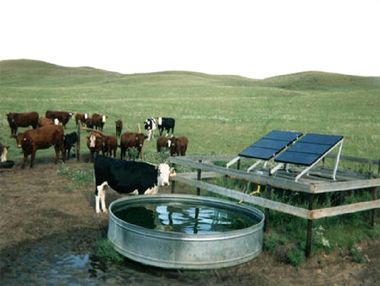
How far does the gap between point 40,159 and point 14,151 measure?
2.21 m

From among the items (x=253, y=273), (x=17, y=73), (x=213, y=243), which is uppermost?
(x=17, y=73)

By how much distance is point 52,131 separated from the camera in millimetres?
19750

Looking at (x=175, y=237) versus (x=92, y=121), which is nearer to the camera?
(x=175, y=237)

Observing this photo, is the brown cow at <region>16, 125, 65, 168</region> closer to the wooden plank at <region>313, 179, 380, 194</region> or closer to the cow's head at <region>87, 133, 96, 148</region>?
the cow's head at <region>87, 133, 96, 148</region>

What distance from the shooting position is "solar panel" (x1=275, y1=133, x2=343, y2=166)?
10.9 m

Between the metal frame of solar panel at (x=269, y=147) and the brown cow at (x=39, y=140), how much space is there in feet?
31.8

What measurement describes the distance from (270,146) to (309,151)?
1458mm

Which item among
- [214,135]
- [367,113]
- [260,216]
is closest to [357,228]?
[260,216]

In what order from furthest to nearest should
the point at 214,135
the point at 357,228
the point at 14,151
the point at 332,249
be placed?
the point at 214,135 < the point at 14,151 < the point at 357,228 < the point at 332,249

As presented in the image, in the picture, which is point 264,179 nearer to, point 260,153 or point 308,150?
point 308,150

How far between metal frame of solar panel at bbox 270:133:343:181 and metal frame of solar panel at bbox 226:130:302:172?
290 millimetres

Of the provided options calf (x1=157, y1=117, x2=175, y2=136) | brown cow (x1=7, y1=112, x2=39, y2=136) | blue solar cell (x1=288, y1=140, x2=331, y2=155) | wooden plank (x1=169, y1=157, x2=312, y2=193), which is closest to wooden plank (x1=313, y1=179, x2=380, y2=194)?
wooden plank (x1=169, y1=157, x2=312, y2=193)

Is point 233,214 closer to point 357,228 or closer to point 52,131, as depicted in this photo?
point 357,228

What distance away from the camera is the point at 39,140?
19250mm
